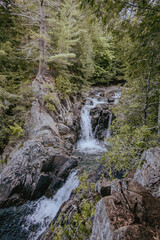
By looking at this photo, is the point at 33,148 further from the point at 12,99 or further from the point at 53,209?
the point at 12,99

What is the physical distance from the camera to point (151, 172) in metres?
2.91

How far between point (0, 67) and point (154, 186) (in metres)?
11.1

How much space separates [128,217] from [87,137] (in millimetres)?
10565

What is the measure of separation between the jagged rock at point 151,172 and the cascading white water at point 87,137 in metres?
6.93

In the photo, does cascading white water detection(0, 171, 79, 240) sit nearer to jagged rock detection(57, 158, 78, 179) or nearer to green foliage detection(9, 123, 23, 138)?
jagged rock detection(57, 158, 78, 179)

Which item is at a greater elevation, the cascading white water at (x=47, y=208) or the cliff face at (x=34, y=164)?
the cliff face at (x=34, y=164)

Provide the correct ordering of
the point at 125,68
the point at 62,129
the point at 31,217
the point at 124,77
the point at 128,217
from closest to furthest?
the point at 128,217, the point at 31,217, the point at 125,68, the point at 124,77, the point at 62,129

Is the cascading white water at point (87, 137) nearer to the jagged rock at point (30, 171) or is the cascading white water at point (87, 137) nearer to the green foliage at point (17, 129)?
the jagged rock at point (30, 171)

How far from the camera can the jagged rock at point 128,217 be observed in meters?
1.34

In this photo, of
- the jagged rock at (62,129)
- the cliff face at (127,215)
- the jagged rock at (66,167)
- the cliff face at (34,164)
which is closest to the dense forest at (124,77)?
the cliff face at (34,164)

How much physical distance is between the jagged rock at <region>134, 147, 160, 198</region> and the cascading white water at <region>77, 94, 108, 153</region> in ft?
22.7

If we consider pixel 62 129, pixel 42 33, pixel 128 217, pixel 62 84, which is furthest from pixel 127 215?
pixel 42 33

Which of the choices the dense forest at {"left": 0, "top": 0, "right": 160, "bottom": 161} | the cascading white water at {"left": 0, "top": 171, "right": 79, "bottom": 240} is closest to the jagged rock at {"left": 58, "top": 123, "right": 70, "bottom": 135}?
the dense forest at {"left": 0, "top": 0, "right": 160, "bottom": 161}

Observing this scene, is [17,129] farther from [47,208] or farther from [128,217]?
[128,217]
